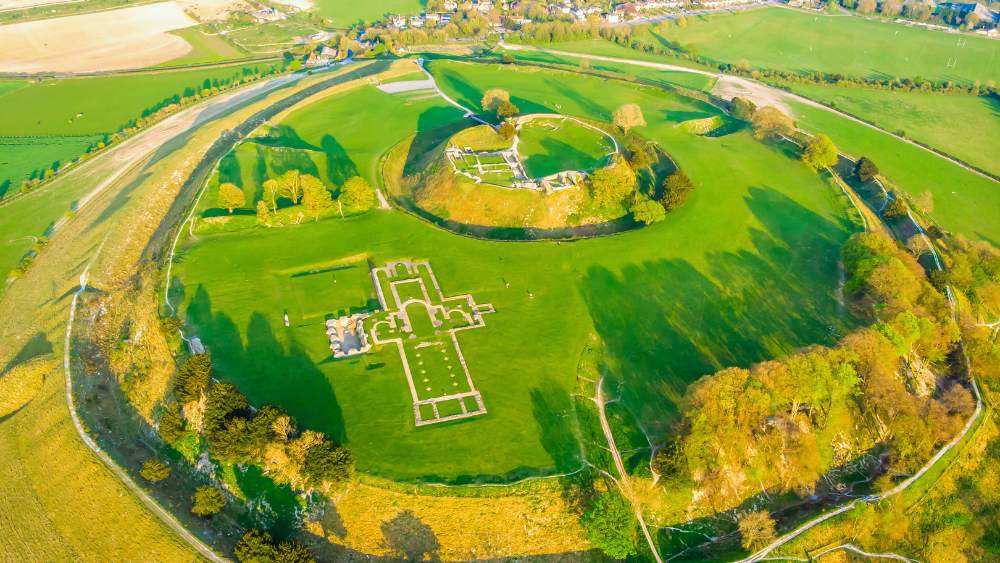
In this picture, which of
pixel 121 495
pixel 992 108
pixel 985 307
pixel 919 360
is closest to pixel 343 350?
pixel 121 495

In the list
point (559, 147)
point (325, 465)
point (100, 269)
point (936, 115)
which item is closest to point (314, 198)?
point (100, 269)

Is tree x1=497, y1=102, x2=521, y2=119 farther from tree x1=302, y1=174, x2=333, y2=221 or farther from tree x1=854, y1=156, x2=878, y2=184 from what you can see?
tree x1=854, y1=156, x2=878, y2=184

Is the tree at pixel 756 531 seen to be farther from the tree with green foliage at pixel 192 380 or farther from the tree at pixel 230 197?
the tree at pixel 230 197

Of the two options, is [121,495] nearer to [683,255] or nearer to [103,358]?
[103,358]

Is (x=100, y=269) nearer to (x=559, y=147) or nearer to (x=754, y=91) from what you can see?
(x=559, y=147)

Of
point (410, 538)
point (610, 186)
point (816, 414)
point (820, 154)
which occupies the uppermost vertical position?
point (820, 154)
